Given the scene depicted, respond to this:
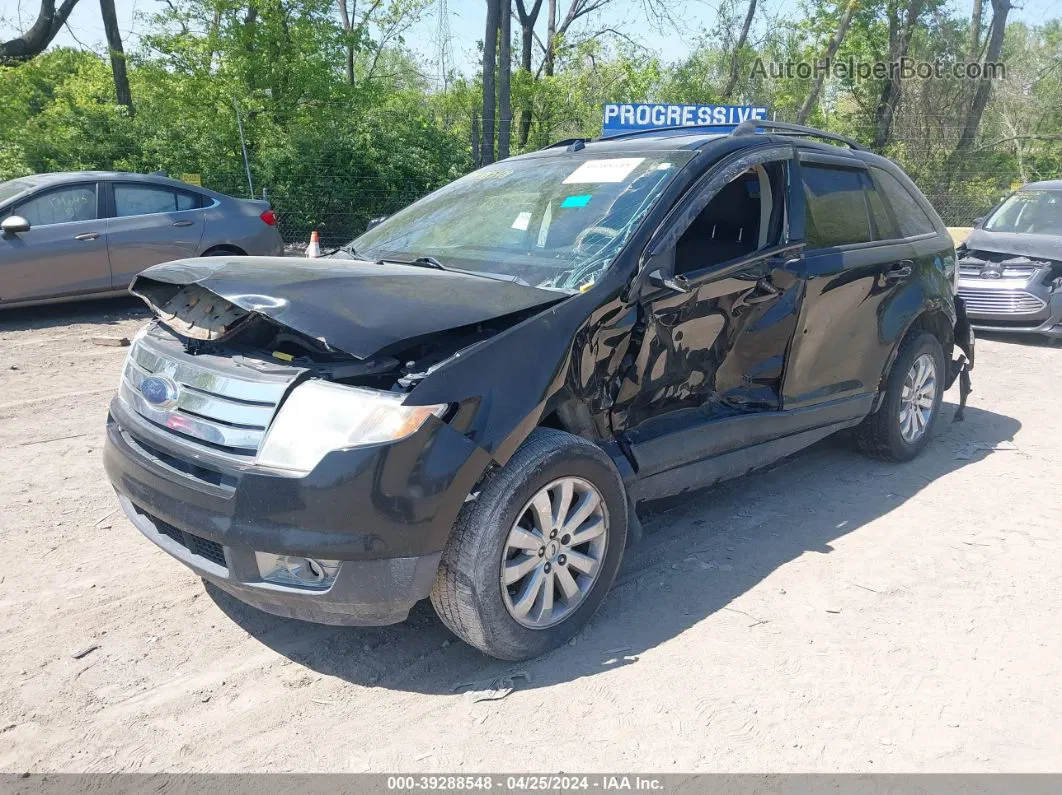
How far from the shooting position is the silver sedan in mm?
8359

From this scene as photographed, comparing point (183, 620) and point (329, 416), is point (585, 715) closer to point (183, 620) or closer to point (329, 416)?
point (329, 416)

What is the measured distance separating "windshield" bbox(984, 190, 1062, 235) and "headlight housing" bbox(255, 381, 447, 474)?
34.3 feet

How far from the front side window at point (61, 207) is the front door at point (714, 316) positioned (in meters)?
7.35

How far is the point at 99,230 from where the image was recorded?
→ 8781 millimetres

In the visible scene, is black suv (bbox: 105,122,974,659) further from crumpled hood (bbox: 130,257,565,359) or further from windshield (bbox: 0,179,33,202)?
windshield (bbox: 0,179,33,202)

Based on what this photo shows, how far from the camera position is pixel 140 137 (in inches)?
536

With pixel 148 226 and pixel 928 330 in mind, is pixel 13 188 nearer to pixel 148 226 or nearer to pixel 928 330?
pixel 148 226

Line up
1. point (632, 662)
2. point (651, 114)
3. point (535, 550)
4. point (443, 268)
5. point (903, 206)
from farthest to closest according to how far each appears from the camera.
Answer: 1. point (651, 114)
2. point (903, 206)
3. point (443, 268)
4. point (632, 662)
5. point (535, 550)

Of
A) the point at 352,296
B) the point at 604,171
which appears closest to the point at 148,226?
the point at 604,171

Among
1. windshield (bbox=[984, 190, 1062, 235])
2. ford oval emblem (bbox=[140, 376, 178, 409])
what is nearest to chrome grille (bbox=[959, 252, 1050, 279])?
windshield (bbox=[984, 190, 1062, 235])

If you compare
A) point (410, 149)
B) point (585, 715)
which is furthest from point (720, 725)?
point (410, 149)

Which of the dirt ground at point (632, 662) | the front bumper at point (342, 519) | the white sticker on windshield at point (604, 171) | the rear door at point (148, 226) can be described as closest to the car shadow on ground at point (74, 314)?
the rear door at point (148, 226)

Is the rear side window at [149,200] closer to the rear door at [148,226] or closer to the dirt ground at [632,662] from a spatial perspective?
the rear door at [148,226]

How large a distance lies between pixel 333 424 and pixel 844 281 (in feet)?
9.93
